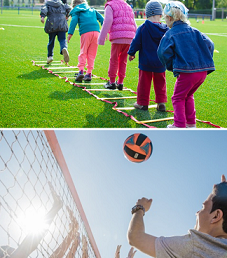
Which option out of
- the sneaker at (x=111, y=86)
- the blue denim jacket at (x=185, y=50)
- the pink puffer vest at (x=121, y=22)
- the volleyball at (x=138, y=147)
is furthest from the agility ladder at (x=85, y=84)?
the pink puffer vest at (x=121, y=22)

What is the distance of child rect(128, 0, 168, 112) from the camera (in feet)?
14.6

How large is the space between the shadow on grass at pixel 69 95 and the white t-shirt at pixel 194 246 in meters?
3.52

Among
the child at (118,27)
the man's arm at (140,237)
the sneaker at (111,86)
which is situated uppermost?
the child at (118,27)

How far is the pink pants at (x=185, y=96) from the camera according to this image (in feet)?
12.3

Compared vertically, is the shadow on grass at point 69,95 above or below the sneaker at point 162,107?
above

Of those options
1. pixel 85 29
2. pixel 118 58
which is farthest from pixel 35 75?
pixel 118 58

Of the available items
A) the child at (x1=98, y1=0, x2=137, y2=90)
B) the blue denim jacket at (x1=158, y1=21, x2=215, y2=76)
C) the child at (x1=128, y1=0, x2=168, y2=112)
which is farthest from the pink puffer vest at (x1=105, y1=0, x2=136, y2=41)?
the blue denim jacket at (x1=158, y1=21, x2=215, y2=76)

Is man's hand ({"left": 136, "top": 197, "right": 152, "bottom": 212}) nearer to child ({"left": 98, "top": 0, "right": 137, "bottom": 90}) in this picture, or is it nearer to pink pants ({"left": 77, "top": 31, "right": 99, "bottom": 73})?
child ({"left": 98, "top": 0, "right": 137, "bottom": 90})

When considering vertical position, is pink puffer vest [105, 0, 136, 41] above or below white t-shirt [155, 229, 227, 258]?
above

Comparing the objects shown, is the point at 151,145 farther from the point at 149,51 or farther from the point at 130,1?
the point at 130,1

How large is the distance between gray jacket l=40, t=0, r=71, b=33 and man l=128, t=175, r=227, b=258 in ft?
21.1

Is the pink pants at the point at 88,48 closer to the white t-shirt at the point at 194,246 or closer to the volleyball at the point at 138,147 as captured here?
the volleyball at the point at 138,147

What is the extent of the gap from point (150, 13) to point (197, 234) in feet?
11.5

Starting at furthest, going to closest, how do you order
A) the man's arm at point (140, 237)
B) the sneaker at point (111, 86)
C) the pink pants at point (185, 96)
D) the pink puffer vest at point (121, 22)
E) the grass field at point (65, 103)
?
1. the sneaker at point (111, 86)
2. the pink puffer vest at point (121, 22)
3. the grass field at point (65, 103)
4. the pink pants at point (185, 96)
5. the man's arm at point (140, 237)
